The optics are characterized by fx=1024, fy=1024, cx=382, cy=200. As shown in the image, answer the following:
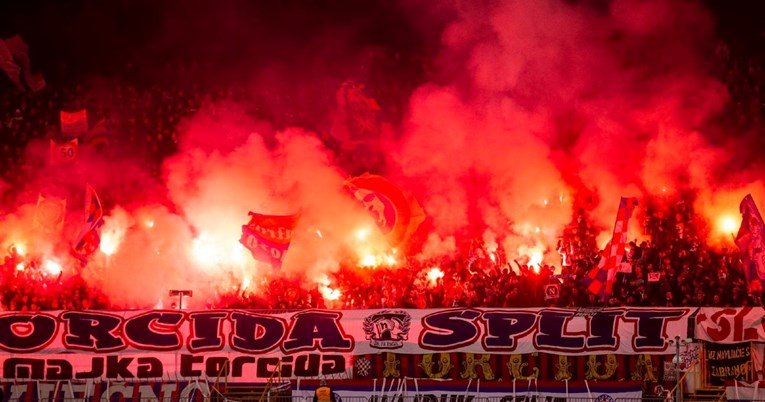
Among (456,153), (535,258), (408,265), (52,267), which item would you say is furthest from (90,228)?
(535,258)

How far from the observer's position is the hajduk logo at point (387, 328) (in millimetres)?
17656

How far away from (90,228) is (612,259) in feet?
35.3

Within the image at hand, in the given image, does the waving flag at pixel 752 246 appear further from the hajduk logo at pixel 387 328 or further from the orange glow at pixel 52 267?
the orange glow at pixel 52 267

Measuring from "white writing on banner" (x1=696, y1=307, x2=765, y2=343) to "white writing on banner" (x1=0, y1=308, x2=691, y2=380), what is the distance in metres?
0.69

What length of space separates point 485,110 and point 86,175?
9.93m

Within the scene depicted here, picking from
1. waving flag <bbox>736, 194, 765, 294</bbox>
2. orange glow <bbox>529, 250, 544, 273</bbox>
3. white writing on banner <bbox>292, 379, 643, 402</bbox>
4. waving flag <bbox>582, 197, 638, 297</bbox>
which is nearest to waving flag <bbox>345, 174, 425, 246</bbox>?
orange glow <bbox>529, 250, 544, 273</bbox>

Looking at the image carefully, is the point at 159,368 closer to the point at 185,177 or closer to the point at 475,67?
the point at 185,177

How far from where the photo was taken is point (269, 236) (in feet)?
68.9

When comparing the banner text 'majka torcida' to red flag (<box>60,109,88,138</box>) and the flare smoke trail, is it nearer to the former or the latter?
the flare smoke trail

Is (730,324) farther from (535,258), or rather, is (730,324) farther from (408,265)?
(408,265)

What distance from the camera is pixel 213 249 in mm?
23109

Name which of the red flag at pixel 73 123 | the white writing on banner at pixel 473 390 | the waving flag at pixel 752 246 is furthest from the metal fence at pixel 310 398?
the red flag at pixel 73 123

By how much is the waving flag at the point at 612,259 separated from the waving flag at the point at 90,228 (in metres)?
10.3

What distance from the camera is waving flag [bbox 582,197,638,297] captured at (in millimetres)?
17234
